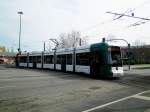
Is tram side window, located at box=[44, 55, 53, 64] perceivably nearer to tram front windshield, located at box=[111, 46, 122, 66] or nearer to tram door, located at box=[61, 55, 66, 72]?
tram door, located at box=[61, 55, 66, 72]

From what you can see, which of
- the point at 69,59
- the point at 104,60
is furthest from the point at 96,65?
the point at 69,59

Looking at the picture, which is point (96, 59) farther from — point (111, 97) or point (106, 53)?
point (111, 97)

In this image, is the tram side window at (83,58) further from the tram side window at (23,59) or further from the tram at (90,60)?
the tram side window at (23,59)

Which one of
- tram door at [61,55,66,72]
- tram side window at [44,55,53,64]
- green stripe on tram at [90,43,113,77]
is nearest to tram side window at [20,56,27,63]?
tram side window at [44,55,53,64]

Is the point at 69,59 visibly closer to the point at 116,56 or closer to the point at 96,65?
the point at 96,65

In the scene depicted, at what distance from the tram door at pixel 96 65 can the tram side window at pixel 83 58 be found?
3.76ft

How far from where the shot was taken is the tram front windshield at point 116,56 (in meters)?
23.9

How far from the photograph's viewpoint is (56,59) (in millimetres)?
36562

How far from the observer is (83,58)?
2798 centimetres

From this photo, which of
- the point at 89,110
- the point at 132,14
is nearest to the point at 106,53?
the point at 132,14

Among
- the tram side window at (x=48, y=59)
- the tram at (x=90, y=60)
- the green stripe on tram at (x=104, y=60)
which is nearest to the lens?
the green stripe on tram at (x=104, y=60)

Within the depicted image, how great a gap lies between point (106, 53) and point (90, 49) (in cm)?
286

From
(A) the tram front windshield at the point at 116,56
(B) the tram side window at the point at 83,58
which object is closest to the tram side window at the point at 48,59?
(B) the tram side window at the point at 83,58

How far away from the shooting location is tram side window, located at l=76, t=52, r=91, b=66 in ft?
→ 87.7
